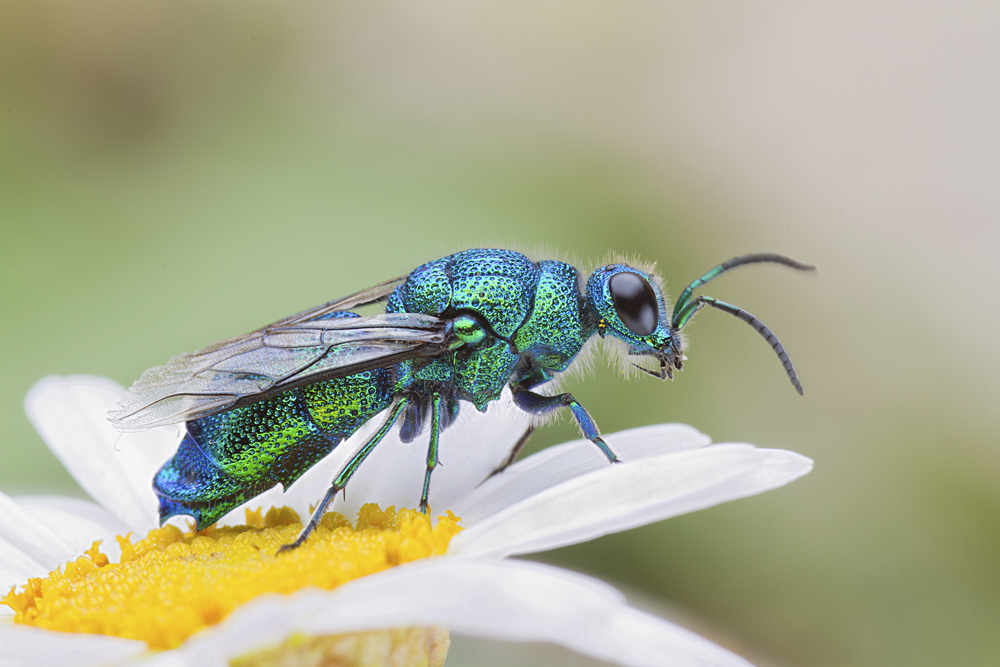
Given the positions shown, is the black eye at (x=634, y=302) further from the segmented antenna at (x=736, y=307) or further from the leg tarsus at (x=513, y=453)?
the leg tarsus at (x=513, y=453)

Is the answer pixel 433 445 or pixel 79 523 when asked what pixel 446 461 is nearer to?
pixel 433 445

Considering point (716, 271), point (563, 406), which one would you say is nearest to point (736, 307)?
point (716, 271)

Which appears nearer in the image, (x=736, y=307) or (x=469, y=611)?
(x=469, y=611)

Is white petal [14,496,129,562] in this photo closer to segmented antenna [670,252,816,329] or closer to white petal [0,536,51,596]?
white petal [0,536,51,596]

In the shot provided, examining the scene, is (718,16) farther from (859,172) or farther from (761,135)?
(859,172)

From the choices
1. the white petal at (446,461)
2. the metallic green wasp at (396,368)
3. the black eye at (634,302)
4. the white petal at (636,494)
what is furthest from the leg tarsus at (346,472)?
the black eye at (634,302)

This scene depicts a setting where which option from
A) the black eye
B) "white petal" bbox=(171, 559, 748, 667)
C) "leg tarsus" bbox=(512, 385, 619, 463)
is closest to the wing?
"leg tarsus" bbox=(512, 385, 619, 463)

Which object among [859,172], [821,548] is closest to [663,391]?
[821,548]
